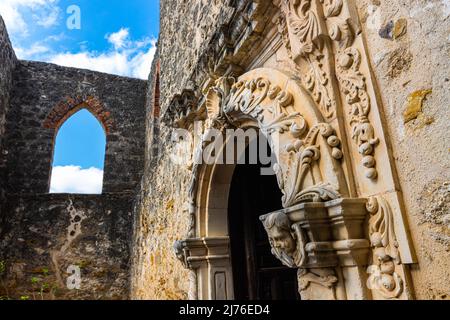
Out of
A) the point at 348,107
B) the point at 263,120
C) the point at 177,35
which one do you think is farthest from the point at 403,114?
the point at 177,35

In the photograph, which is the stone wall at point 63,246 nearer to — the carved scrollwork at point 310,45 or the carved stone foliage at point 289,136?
the carved stone foliage at point 289,136

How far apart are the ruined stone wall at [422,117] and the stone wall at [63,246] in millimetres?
6154

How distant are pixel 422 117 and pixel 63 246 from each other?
21.7 feet

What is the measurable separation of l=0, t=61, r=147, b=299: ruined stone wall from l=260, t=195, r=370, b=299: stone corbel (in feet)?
18.8

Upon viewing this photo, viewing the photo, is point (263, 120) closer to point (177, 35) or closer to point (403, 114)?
point (403, 114)

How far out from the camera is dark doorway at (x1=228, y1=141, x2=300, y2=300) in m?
3.14

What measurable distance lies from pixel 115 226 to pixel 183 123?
4211 mm

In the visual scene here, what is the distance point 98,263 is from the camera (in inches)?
251

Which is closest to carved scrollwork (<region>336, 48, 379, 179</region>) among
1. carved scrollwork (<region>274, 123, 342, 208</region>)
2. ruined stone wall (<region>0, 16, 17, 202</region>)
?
carved scrollwork (<region>274, 123, 342, 208</region>)

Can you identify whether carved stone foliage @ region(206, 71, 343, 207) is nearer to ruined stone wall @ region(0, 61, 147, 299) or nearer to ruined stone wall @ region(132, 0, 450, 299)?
ruined stone wall @ region(132, 0, 450, 299)

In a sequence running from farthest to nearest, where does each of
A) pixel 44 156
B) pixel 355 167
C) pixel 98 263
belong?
pixel 44 156 < pixel 98 263 < pixel 355 167

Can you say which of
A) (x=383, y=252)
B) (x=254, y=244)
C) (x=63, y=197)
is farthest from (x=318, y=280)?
(x=63, y=197)

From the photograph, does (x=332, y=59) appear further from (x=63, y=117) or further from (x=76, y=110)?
(x=76, y=110)

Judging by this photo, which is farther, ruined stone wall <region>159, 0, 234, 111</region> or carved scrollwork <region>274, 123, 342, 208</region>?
ruined stone wall <region>159, 0, 234, 111</region>
